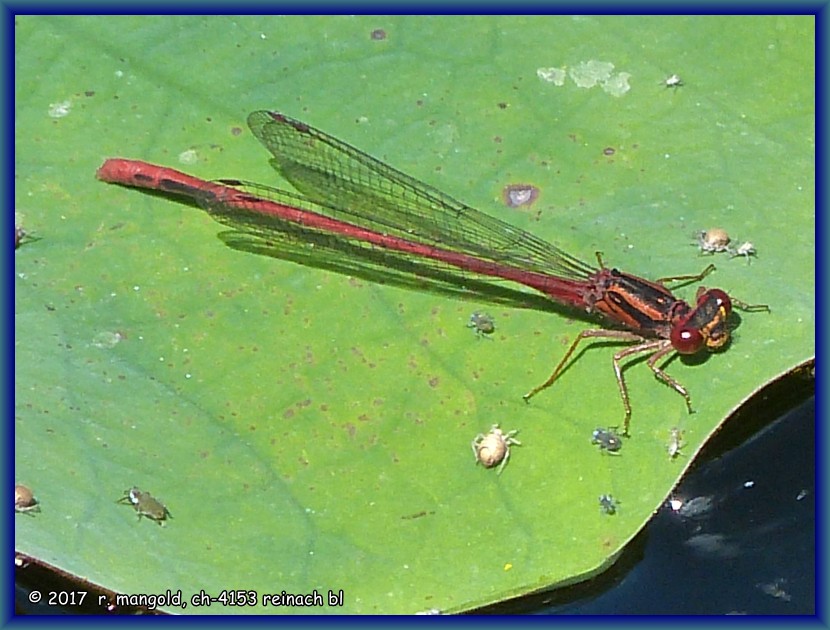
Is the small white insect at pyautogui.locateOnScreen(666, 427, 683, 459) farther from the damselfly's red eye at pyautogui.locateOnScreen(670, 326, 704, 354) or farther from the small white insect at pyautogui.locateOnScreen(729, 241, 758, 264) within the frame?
the small white insect at pyautogui.locateOnScreen(729, 241, 758, 264)

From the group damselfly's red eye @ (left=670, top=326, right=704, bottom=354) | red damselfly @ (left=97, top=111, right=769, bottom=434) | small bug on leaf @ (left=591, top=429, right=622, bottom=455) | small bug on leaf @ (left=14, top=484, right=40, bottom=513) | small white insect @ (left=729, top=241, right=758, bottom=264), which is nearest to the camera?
small bug on leaf @ (left=14, top=484, right=40, bottom=513)

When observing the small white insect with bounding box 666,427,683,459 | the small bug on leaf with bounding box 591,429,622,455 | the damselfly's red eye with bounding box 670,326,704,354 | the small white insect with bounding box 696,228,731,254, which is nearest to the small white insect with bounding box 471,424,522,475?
the small bug on leaf with bounding box 591,429,622,455

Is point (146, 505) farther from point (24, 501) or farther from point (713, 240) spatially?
point (713, 240)

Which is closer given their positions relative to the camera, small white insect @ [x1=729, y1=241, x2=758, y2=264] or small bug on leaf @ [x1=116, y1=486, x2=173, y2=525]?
small bug on leaf @ [x1=116, y1=486, x2=173, y2=525]

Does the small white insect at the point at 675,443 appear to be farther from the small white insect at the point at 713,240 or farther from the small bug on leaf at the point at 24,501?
the small bug on leaf at the point at 24,501

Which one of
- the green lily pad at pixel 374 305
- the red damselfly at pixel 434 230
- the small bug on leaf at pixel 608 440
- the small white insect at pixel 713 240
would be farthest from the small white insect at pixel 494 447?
the small white insect at pixel 713 240
